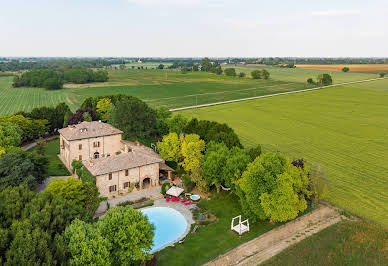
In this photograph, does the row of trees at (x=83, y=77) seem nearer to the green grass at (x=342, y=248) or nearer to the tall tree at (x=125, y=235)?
the tall tree at (x=125, y=235)

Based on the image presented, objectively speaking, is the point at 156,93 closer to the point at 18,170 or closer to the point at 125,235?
the point at 18,170

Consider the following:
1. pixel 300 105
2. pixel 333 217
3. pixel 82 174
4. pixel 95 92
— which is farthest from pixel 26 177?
pixel 95 92

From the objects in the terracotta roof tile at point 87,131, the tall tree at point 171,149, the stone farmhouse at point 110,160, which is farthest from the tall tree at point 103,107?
the tall tree at point 171,149

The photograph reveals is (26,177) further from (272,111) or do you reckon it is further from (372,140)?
(272,111)

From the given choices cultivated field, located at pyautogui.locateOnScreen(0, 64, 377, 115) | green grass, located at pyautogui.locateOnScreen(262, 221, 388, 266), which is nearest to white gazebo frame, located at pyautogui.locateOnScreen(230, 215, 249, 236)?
green grass, located at pyautogui.locateOnScreen(262, 221, 388, 266)

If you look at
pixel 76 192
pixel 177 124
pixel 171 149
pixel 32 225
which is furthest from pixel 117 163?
pixel 177 124

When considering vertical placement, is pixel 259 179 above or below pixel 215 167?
above
